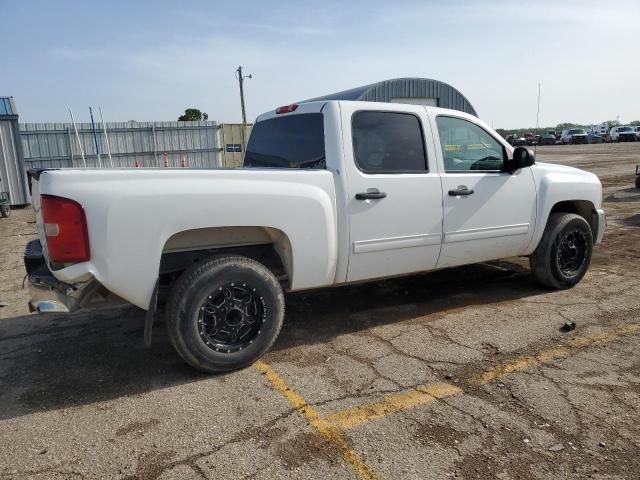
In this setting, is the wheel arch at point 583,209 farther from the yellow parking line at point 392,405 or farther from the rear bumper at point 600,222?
the yellow parking line at point 392,405

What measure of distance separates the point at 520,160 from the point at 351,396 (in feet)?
9.47

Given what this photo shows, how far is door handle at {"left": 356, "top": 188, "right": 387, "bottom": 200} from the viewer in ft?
13.0

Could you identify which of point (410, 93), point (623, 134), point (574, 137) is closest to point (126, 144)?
point (410, 93)

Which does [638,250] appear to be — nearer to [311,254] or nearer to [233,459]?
[311,254]

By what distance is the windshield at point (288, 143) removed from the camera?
4094 millimetres

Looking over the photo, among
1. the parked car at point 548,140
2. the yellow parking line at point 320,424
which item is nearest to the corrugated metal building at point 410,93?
the yellow parking line at point 320,424

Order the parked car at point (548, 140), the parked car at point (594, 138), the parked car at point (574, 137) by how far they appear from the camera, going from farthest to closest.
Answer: the parked car at point (548, 140)
the parked car at point (594, 138)
the parked car at point (574, 137)

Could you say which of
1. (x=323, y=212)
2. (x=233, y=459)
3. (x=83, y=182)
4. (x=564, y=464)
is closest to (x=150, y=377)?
(x=233, y=459)

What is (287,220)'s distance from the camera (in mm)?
3639

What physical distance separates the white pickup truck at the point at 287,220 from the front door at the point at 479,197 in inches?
0.5

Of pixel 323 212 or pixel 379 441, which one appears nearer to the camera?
pixel 379 441

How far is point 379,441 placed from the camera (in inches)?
109

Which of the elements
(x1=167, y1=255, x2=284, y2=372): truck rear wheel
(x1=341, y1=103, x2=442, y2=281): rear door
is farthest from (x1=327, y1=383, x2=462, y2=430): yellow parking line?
(x1=341, y1=103, x2=442, y2=281): rear door

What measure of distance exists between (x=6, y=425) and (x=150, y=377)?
89 centimetres
